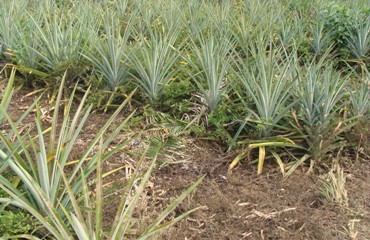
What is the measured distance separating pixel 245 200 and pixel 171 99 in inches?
42.3

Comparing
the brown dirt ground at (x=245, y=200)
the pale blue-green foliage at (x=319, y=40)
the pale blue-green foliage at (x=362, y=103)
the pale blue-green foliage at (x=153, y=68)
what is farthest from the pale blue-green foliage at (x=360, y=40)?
the pale blue-green foliage at (x=153, y=68)

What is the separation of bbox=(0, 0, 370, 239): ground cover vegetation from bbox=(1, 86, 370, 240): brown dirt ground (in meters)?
0.08

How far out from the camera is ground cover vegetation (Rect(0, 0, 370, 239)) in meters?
2.27

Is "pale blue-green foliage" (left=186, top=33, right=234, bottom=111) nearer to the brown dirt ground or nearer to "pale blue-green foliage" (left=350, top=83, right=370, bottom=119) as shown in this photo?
the brown dirt ground

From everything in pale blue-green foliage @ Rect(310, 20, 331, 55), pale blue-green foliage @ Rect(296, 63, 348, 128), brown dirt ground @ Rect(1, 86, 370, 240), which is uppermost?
pale blue-green foliage @ Rect(296, 63, 348, 128)

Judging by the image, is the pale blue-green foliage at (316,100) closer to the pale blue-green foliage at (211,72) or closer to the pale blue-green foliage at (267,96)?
the pale blue-green foliage at (267,96)

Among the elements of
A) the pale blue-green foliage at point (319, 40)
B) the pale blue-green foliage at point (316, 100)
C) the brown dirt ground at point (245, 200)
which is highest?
the pale blue-green foliage at point (316, 100)

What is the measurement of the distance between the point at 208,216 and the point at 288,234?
17.2 inches

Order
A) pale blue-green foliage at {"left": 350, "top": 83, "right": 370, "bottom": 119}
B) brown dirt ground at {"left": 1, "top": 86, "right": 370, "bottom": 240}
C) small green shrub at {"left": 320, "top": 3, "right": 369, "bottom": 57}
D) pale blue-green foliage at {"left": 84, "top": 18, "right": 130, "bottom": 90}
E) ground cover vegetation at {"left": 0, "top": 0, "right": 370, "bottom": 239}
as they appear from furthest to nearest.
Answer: small green shrub at {"left": 320, "top": 3, "right": 369, "bottom": 57} < pale blue-green foliage at {"left": 84, "top": 18, "right": 130, "bottom": 90} < pale blue-green foliage at {"left": 350, "top": 83, "right": 370, "bottom": 119} < brown dirt ground at {"left": 1, "top": 86, "right": 370, "bottom": 240} < ground cover vegetation at {"left": 0, "top": 0, "right": 370, "bottom": 239}

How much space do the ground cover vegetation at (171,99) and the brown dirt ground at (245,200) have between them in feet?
0.28

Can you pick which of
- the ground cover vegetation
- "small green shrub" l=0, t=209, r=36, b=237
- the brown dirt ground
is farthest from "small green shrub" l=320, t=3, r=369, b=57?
"small green shrub" l=0, t=209, r=36, b=237

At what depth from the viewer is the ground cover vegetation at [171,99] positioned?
2266mm

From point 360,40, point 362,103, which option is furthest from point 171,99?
point 360,40

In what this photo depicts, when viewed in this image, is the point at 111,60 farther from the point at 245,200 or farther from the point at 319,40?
the point at 319,40
